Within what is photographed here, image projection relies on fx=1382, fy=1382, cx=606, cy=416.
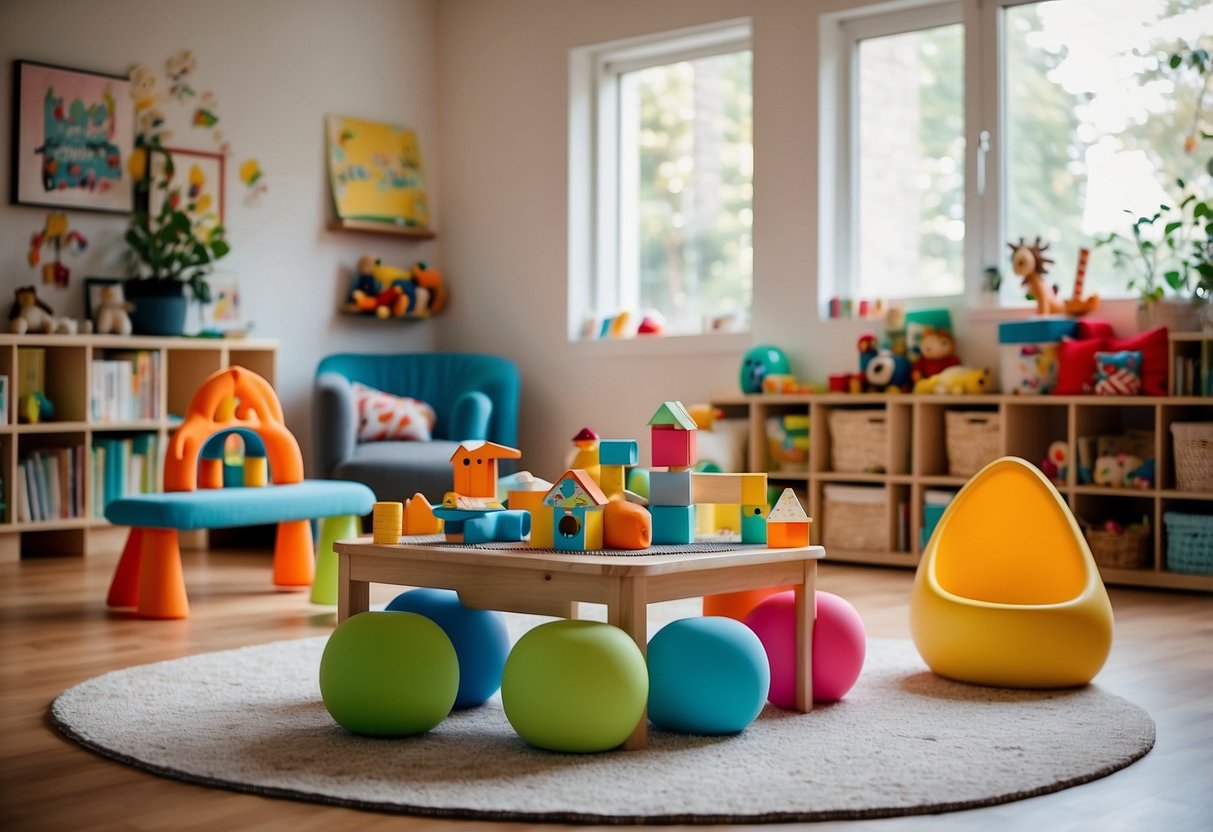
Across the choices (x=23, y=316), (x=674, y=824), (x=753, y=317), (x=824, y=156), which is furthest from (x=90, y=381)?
(x=674, y=824)

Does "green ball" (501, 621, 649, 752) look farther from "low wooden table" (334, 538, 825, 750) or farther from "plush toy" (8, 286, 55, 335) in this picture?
"plush toy" (8, 286, 55, 335)

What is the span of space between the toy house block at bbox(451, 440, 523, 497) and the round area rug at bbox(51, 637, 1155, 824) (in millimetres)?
423

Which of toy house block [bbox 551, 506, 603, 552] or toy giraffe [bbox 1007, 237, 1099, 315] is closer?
toy house block [bbox 551, 506, 603, 552]

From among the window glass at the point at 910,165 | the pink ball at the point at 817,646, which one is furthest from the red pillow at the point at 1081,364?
the pink ball at the point at 817,646

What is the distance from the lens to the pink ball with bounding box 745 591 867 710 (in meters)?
2.65

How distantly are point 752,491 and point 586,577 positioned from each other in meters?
0.47

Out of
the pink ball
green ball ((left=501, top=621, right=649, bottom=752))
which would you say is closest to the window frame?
the pink ball

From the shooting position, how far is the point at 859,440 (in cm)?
506

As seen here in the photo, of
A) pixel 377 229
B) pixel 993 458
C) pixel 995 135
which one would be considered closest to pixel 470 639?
pixel 993 458

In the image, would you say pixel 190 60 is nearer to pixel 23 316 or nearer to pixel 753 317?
pixel 23 316

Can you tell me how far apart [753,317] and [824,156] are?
2.26ft

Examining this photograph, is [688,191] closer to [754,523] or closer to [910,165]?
[910,165]

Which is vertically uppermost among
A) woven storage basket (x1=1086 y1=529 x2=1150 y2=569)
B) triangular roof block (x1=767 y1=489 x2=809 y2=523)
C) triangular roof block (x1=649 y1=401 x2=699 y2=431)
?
triangular roof block (x1=649 y1=401 x2=699 y2=431)

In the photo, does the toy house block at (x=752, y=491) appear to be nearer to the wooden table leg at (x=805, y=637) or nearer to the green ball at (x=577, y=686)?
the wooden table leg at (x=805, y=637)
